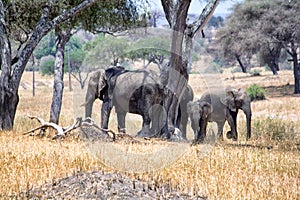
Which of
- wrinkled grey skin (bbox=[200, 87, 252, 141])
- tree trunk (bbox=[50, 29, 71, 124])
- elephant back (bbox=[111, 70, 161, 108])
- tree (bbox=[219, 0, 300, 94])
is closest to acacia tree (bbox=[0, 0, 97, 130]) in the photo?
elephant back (bbox=[111, 70, 161, 108])

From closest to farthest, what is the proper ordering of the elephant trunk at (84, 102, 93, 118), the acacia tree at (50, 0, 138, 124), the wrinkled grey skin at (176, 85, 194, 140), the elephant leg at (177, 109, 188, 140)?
the elephant leg at (177, 109, 188, 140) → the wrinkled grey skin at (176, 85, 194, 140) → the elephant trunk at (84, 102, 93, 118) → the acacia tree at (50, 0, 138, 124)

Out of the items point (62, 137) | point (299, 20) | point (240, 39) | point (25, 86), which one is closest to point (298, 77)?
point (299, 20)

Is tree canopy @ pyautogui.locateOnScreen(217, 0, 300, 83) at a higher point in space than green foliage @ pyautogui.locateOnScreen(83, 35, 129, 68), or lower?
higher

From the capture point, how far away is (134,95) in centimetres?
1445

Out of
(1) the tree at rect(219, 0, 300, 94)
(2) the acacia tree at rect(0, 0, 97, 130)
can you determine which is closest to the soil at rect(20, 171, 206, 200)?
(2) the acacia tree at rect(0, 0, 97, 130)

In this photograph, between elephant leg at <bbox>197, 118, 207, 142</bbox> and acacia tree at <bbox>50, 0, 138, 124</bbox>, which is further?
acacia tree at <bbox>50, 0, 138, 124</bbox>

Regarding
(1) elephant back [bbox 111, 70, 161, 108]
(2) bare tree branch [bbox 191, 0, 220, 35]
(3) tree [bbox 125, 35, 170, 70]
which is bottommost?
(1) elephant back [bbox 111, 70, 161, 108]

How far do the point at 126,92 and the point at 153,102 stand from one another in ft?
2.97

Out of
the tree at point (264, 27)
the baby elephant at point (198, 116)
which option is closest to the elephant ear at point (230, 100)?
the baby elephant at point (198, 116)

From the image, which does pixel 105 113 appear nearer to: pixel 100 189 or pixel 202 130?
pixel 202 130

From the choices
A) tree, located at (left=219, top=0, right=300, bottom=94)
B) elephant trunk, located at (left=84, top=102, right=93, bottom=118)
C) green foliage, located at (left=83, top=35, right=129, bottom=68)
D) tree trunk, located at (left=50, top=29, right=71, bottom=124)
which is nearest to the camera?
green foliage, located at (left=83, top=35, right=129, bottom=68)

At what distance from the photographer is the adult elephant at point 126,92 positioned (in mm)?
14070

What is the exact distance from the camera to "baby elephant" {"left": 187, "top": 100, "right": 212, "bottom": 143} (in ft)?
45.0

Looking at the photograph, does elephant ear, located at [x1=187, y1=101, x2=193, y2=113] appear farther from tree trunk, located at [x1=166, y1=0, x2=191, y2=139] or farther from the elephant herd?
tree trunk, located at [x1=166, y1=0, x2=191, y2=139]
